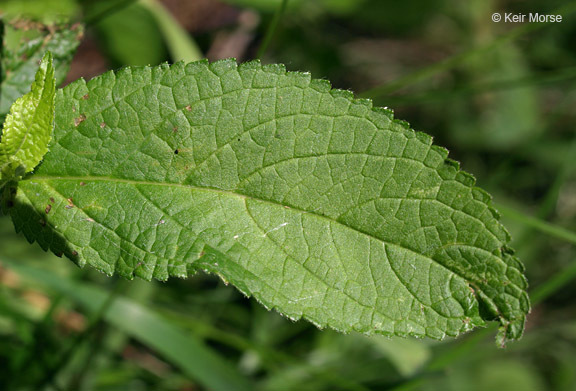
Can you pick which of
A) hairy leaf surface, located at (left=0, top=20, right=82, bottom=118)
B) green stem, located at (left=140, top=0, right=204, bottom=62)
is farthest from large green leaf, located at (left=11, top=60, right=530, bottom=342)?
green stem, located at (left=140, top=0, right=204, bottom=62)

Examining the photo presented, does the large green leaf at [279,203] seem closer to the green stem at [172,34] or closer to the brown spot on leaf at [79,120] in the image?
the brown spot on leaf at [79,120]

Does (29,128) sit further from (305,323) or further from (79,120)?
(305,323)

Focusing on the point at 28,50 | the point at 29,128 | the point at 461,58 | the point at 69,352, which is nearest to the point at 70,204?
the point at 29,128

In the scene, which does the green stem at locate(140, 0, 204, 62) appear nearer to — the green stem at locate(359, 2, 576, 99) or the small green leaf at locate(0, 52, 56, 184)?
the green stem at locate(359, 2, 576, 99)

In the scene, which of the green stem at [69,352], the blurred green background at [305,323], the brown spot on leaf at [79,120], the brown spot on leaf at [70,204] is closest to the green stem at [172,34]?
the blurred green background at [305,323]

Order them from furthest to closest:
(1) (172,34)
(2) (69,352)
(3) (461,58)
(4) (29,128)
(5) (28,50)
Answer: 1. (1) (172,34)
2. (3) (461,58)
3. (2) (69,352)
4. (5) (28,50)
5. (4) (29,128)

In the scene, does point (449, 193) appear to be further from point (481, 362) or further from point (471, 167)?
point (471, 167)

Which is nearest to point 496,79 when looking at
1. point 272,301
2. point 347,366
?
point 347,366
